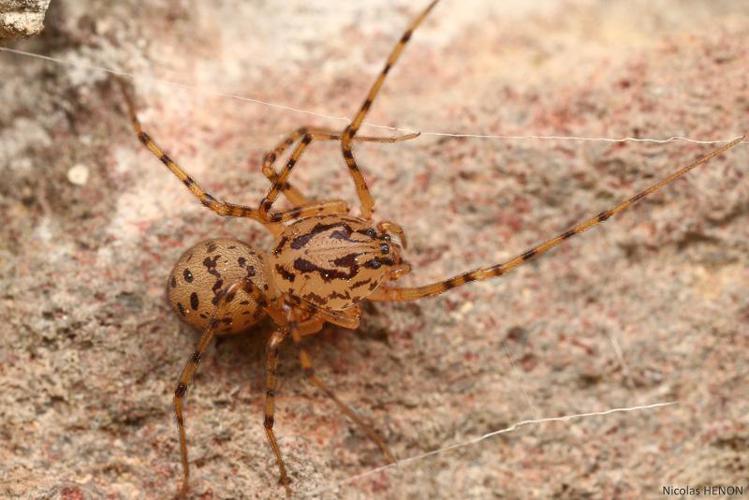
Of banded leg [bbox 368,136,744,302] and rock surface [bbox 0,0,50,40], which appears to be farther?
banded leg [bbox 368,136,744,302]

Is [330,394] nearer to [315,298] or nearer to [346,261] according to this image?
[315,298]

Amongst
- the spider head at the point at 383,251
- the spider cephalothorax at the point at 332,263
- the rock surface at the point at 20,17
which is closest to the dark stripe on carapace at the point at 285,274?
the spider cephalothorax at the point at 332,263

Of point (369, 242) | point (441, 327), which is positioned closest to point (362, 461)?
point (441, 327)

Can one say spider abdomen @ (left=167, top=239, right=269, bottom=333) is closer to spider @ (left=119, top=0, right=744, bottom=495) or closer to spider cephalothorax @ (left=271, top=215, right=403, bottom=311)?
spider @ (left=119, top=0, right=744, bottom=495)

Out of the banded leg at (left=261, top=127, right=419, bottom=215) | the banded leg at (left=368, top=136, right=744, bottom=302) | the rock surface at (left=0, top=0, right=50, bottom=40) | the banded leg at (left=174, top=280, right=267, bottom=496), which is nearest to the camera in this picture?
the rock surface at (left=0, top=0, right=50, bottom=40)

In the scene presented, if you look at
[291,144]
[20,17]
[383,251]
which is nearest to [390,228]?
[383,251]

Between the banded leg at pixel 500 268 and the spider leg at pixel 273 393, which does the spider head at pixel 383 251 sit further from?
the spider leg at pixel 273 393

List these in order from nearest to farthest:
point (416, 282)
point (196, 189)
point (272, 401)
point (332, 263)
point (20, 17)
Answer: point (20, 17) < point (272, 401) < point (332, 263) < point (196, 189) < point (416, 282)

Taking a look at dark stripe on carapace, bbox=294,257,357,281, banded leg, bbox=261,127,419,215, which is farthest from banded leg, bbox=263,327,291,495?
banded leg, bbox=261,127,419,215
